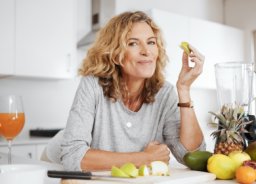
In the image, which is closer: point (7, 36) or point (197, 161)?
point (197, 161)

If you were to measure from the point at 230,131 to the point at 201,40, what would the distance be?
306cm

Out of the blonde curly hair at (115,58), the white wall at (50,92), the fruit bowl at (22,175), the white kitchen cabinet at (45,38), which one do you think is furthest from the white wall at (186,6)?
the fruit bowl at (22,175)

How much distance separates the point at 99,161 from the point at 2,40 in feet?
6.72

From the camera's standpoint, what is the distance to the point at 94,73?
153cm

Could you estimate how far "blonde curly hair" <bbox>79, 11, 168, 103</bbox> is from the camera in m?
1.48

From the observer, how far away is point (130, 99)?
1.58m

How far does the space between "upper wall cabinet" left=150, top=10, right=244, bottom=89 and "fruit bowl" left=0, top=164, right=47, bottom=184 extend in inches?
111

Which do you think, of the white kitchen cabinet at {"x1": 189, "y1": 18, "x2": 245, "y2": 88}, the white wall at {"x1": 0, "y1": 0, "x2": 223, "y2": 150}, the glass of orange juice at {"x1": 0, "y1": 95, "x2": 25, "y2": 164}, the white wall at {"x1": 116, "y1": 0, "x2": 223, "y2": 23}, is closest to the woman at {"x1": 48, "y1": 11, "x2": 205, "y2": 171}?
the glass of orange juice at {"x1": 0, "y1": 95, "x2": 25, "y2": 164}

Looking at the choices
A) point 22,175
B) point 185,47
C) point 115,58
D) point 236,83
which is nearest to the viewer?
point 22,175

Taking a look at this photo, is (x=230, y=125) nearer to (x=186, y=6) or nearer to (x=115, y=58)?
(x=115, y=58)

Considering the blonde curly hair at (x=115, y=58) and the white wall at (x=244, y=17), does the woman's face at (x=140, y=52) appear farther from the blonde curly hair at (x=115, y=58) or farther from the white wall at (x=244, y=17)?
the white wall at (x=244, y=17)

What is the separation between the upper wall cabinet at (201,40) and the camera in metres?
3.57

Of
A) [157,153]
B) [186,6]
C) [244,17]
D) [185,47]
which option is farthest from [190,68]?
[244,17]

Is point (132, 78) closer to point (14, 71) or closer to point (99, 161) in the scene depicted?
point (99, 161)
